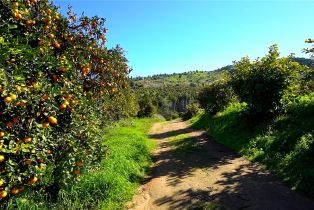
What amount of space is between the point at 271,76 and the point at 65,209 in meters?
11.9

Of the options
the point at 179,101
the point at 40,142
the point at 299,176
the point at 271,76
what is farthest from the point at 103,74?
the point at 179,101

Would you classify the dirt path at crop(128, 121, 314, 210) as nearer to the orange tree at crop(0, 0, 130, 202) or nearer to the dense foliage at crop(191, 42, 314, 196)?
the dense foliage at crop(191, 42, 314, 196)

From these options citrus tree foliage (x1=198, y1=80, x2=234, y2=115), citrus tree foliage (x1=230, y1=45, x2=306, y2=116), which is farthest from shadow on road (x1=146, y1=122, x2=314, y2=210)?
citrus tree foliage (x1=198, y1=80, x2=234, y2=115)

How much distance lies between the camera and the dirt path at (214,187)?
780 cm

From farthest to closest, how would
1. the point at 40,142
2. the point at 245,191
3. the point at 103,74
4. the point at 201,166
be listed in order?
the point at 201,166 < the point at 103,74 < the point at 245,191 < the point at 40,142

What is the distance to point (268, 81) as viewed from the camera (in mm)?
15805

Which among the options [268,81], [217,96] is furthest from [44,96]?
[217,96]

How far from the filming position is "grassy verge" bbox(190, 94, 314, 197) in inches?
367

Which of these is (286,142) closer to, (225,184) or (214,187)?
(225,184)

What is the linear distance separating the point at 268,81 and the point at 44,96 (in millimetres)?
13152

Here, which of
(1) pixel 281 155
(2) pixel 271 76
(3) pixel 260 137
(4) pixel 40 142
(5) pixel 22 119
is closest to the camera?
(5) pixel 22 119

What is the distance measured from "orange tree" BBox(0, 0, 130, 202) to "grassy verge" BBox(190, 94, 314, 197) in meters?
5.61

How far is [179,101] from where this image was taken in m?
108

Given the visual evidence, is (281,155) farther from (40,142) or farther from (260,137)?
(40,142)
